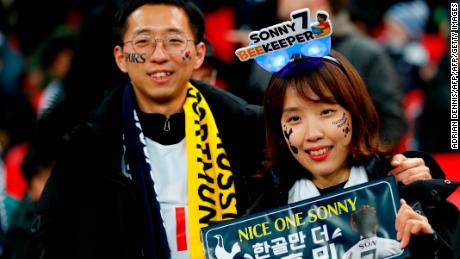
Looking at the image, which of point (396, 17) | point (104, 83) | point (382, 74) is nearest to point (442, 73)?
point (382, 74)

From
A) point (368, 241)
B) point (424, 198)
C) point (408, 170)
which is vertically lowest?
point (368, 241)

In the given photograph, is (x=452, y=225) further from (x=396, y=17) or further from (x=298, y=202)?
(x=396, y=17)

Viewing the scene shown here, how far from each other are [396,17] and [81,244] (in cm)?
621

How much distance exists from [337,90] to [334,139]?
200mm

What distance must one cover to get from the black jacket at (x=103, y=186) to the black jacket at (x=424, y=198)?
34 centimetres

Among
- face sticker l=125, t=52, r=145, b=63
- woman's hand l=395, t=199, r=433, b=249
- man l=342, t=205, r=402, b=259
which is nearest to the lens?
woman's hand l=395, t=199, r=433, b=249

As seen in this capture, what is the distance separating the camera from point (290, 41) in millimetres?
4844

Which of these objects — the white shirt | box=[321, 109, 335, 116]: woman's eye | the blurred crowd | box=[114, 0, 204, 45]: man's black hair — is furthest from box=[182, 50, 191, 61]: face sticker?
box=[321, 109, 335, 116]: woman's eye

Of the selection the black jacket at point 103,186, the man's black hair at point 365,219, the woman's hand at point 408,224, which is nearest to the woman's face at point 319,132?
the man's black hair at point 365,219

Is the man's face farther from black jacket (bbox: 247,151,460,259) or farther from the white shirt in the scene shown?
black jacket (bbox: 247,151,460,259)

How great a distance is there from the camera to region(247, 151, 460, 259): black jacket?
454 cm

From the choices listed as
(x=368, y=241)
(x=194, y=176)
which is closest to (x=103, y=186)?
(x=194, y=176)

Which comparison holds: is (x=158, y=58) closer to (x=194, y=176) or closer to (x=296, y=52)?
(x=194, y=176)

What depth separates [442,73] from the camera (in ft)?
28.0
